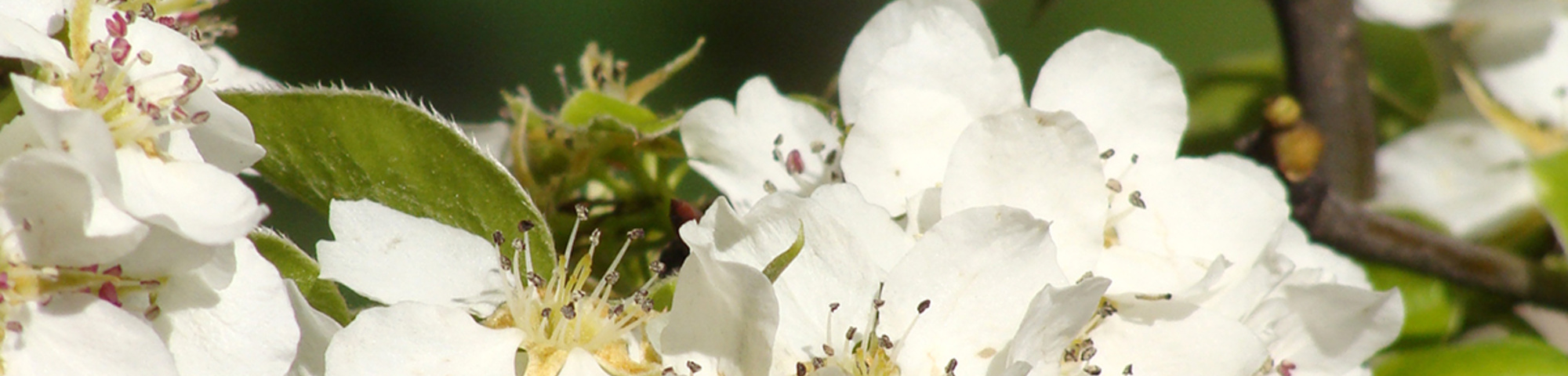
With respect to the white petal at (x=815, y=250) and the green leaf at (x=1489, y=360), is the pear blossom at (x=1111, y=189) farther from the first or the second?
the green leaf at (x=1489, y=360)

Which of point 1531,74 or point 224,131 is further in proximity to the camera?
point 1531,74

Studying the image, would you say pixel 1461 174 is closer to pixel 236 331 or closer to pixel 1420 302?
pixel 1420 302

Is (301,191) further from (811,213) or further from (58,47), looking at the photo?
(811,213)

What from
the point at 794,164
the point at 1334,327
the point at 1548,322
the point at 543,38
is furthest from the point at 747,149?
the point at 543,38

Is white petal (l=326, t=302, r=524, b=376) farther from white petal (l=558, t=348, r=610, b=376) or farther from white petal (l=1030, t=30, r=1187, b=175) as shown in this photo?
white petal (l=1030, t=30, r=1187, b=175)

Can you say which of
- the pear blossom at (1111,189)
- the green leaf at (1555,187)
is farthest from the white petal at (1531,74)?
the pear blossom at (1111,189)
